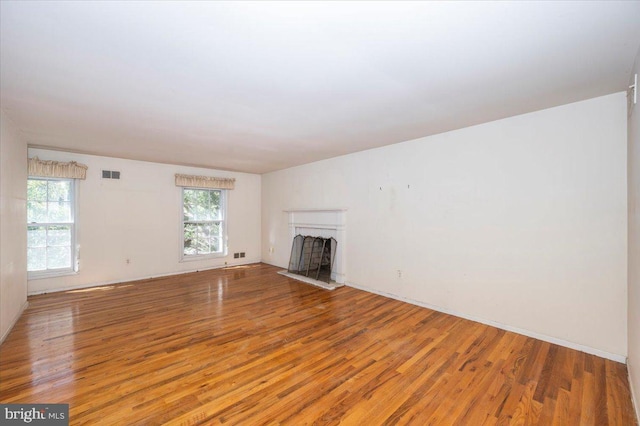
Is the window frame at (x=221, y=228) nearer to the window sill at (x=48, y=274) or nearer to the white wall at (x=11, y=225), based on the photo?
the window sill at (x=48, y=274)

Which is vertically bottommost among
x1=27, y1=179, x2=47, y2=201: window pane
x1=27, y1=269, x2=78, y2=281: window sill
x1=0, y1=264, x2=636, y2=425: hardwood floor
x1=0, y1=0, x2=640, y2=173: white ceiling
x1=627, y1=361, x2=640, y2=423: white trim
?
x1=0, y1=264, x2=636, y2=425: hardwood floor

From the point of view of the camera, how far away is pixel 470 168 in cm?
316

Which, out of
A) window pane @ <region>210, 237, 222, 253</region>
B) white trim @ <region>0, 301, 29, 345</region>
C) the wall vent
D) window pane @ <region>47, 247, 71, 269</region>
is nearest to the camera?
white trim @ <region>0, 301, 29, 345</region>

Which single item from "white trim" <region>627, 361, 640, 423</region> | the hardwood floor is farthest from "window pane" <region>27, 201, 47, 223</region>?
"white trim" <region>627, 361, 640, 423</region>

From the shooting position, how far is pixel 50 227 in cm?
426

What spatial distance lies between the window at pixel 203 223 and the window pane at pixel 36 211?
204 cm

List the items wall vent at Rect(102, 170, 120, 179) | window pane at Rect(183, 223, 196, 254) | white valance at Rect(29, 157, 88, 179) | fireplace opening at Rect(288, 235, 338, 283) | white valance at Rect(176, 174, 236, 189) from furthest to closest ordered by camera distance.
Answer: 1. window pane at Rect(183, 223, 196, 254)
2. white valance at Rect(176, 174, 236, 189)
3. fireplace opening at Rect(288, 235, 338, 283)
4. wall vent at Rect(102, 170, 120, 179)
5. white valance at Rect(29, 157, 88, 179)

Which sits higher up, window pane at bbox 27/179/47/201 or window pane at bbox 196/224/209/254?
window pane at bbox 27/179/47/201

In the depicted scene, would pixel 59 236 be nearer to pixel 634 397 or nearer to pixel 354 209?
pixel 354 209

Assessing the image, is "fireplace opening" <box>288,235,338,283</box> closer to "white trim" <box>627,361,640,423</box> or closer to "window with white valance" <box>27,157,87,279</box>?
"white trim" <box>627,361,640,423</box>

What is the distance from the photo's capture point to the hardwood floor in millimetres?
1699

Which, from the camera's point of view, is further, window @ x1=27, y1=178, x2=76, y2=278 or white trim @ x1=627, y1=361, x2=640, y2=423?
window @ x1=27, y1=178, x2=76, y2=278

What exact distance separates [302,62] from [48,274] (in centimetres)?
523

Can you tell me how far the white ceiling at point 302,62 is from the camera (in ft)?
4.42
